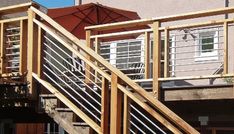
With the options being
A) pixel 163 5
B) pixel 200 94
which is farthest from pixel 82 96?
pixel 163 5

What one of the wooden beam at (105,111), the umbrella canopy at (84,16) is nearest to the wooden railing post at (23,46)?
the wooden beam at (105,111)

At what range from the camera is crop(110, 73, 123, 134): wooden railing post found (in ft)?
21.6

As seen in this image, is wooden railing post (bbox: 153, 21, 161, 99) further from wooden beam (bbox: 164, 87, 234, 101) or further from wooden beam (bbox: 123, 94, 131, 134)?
wooden beam (bbox: 123, 94, 131, 134)

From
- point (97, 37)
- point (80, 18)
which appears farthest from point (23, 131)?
point (97, 37)

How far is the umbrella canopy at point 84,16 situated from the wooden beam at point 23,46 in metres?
4.67

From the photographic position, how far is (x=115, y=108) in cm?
664

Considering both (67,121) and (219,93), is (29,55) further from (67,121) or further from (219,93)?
(219,93)

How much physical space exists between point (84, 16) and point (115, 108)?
7093 millimetres

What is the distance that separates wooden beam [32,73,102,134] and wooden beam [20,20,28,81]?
274 mm

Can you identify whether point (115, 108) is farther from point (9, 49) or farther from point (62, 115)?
point (9, 49)

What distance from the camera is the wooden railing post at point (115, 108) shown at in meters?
6.59

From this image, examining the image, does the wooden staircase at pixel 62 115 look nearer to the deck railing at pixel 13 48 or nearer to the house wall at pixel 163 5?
the deck railing at pixel 13 48

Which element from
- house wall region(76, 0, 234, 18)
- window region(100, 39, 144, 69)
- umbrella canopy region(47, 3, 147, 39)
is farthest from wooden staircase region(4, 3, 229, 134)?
house wall region(76, 0, 234, 18)

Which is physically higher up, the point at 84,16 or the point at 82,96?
the point at 84,16
